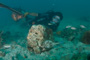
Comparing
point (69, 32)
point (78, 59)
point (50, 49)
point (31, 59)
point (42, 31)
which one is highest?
point (69, 32)

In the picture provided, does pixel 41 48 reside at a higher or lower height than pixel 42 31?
lower

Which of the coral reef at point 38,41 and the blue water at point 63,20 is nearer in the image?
the coral reef at point 38,41

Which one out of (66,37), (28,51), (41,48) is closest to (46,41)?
(41,48)

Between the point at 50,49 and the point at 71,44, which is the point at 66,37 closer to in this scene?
the point at 71,44

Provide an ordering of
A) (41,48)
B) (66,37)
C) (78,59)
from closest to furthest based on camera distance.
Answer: (78,59) → (41,48) → (66,37)

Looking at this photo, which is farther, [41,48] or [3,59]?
[41,48]

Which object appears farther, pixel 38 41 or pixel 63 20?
pixel 63 20

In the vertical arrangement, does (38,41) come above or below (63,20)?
below

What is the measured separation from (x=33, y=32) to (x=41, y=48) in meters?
→ 1.19

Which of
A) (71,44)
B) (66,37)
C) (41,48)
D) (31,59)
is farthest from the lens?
(66,37)

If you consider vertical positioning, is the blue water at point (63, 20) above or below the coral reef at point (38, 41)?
above

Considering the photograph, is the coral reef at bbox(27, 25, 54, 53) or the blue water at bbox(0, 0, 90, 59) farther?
the blue water at bbox(0, 0, 90, 59)

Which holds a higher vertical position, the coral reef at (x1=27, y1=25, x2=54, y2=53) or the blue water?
the blue water

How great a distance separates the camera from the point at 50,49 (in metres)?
8.74
